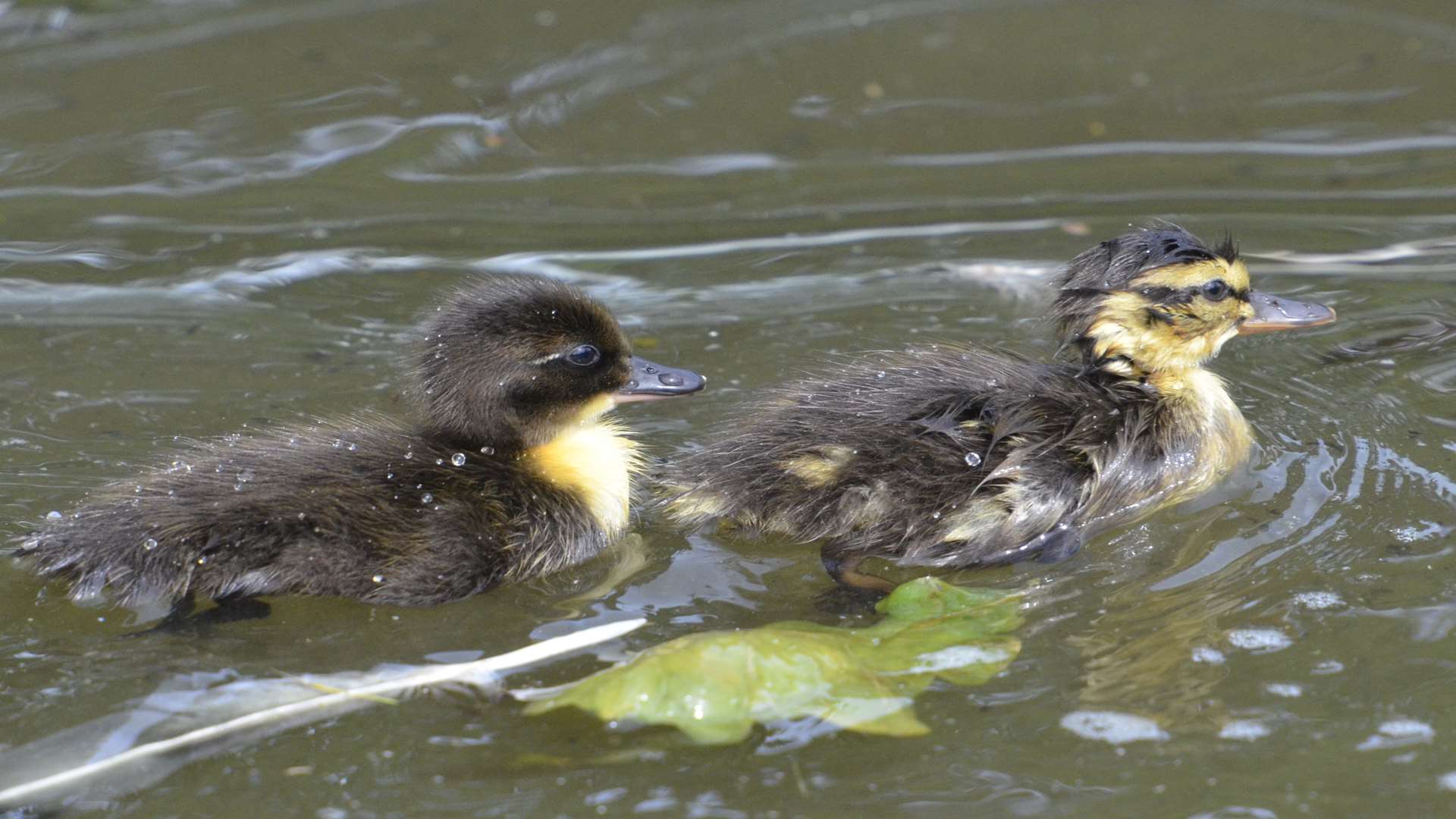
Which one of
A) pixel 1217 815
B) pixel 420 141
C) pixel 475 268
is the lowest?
pixel 1217 815

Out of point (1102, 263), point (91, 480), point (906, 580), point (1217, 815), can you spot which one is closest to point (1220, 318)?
point (1102, 263)

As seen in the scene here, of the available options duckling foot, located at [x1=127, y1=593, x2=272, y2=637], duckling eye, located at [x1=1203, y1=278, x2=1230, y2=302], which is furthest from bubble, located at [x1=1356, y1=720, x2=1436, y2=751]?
duckling foot, located at [x1=127, y1=593, x2=272, y2=637]

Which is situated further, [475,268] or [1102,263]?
[475,268]

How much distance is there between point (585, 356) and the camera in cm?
444

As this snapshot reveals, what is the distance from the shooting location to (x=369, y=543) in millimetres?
4012

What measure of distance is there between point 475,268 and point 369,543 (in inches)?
90.9

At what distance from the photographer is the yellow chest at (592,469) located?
441cm

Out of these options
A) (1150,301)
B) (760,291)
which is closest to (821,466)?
(1150,301)

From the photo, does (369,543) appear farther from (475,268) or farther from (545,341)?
(475,268)

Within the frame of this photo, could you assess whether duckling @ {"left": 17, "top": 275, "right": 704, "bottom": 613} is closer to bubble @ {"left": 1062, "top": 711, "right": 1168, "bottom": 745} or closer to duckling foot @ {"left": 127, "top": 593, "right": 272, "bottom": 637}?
duckling foot @ {"left": 127, "top": 593, "right": 272, "bottom": 637}

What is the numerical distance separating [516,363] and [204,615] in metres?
0.98

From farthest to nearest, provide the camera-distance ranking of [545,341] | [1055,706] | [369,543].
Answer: [545,341]
[369,543]
[1055,706]

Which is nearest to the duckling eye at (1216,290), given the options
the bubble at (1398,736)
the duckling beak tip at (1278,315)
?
the duckling beak tip at (1278,315)

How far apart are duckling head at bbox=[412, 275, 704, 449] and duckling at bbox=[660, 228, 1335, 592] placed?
354mm
